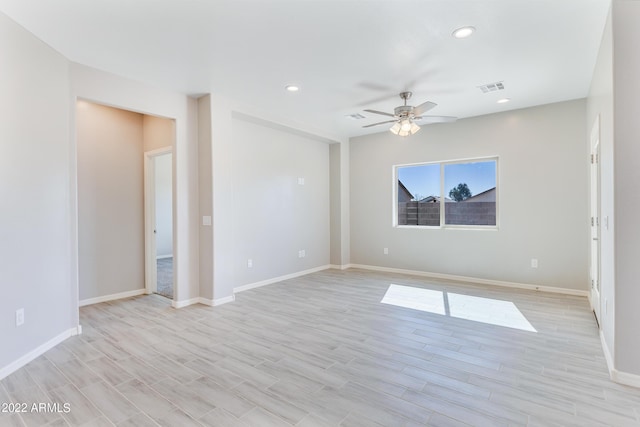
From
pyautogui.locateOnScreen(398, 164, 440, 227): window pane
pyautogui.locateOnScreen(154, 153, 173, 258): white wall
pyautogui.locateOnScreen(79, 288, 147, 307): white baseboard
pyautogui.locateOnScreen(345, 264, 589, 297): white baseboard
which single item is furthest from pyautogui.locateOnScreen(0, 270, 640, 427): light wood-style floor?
pyautogui.locateOnScreen(154, 153, 173, 258): white wall

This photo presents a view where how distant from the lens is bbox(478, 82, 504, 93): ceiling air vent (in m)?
3.94

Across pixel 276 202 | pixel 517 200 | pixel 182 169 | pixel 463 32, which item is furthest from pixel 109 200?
pixel 517 200

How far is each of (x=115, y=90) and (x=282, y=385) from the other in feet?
11.5

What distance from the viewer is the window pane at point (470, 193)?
542 cm

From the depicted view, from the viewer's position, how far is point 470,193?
5.63 metres

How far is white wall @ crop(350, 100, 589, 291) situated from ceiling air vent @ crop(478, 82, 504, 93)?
1.20 meters

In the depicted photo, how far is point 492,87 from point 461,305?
281cm

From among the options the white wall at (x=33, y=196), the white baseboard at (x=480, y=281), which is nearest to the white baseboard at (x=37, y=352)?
the white wall at (x=33, y=196)

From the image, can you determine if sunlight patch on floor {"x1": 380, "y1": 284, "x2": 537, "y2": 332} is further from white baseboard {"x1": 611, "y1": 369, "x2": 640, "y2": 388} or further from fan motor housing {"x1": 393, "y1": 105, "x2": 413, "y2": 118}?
fan motor housing {"x1": 393, "y1": 105, "x2": 413, "y2": 118}

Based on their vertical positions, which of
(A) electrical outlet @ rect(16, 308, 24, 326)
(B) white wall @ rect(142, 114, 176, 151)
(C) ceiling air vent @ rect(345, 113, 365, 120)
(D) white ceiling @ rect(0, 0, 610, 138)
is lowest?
(A) electrical outlet @ rect(16, 308, 24, 326)

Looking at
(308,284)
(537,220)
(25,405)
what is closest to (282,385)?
(25,405)

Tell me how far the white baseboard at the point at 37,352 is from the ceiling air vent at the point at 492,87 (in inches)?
212

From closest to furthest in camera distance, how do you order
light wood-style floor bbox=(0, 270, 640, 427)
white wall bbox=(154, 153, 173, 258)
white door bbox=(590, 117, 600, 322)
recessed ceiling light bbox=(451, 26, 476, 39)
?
light wood-style floor bbox=(0, 270, 640, 427)
recessed ceiling light bbox=(451, 26, 476, 39)
white door bbox=(590, 117, 600, 322)
white wall bbox=(154, 153, 173, 258)

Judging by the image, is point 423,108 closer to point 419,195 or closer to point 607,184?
point 607,184
